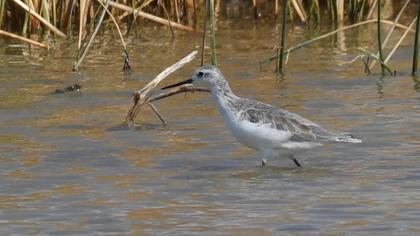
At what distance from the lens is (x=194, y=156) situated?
7836mm

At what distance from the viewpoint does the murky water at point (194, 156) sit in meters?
6.29

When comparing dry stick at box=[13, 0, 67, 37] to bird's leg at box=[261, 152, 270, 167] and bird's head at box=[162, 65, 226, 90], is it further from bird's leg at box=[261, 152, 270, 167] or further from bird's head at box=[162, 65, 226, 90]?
bird's leg at box=[261, 152, 270, 167]

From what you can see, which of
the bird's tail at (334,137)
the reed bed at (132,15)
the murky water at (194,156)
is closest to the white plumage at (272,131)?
the bird's tail at (334,137)

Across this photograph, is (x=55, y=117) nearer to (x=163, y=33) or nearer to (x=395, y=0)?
(x=163, y=33)

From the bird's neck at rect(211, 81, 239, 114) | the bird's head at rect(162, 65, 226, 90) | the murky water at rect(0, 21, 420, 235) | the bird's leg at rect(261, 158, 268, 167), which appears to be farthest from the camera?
the bird's head at rect(162, 65, 226, 90)

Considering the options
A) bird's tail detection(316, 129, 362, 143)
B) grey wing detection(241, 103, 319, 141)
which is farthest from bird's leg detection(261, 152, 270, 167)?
bird's tail detection(316, 129, 362, 143)

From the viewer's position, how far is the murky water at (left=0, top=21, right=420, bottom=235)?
20.6 feet

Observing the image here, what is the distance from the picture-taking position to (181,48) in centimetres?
1220

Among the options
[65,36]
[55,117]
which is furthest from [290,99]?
[65,36]

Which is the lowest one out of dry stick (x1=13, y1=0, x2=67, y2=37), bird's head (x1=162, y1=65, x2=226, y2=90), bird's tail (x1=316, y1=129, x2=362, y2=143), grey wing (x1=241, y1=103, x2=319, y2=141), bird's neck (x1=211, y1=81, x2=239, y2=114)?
bird's tail (x1=316, y1=129, x2=362, y2=143)

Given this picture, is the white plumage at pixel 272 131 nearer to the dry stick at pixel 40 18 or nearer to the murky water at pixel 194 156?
the murky water at pixel 194 156

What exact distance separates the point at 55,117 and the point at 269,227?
3.42 meters

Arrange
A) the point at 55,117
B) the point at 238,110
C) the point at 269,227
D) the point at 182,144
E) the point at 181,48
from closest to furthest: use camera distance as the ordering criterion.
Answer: the point at 269,227
the point at 238,110
the point at 182,144
the point at 55,117
the point at 181,48

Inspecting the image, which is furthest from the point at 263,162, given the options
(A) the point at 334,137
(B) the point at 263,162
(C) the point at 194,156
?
(C) the point at 194,156
